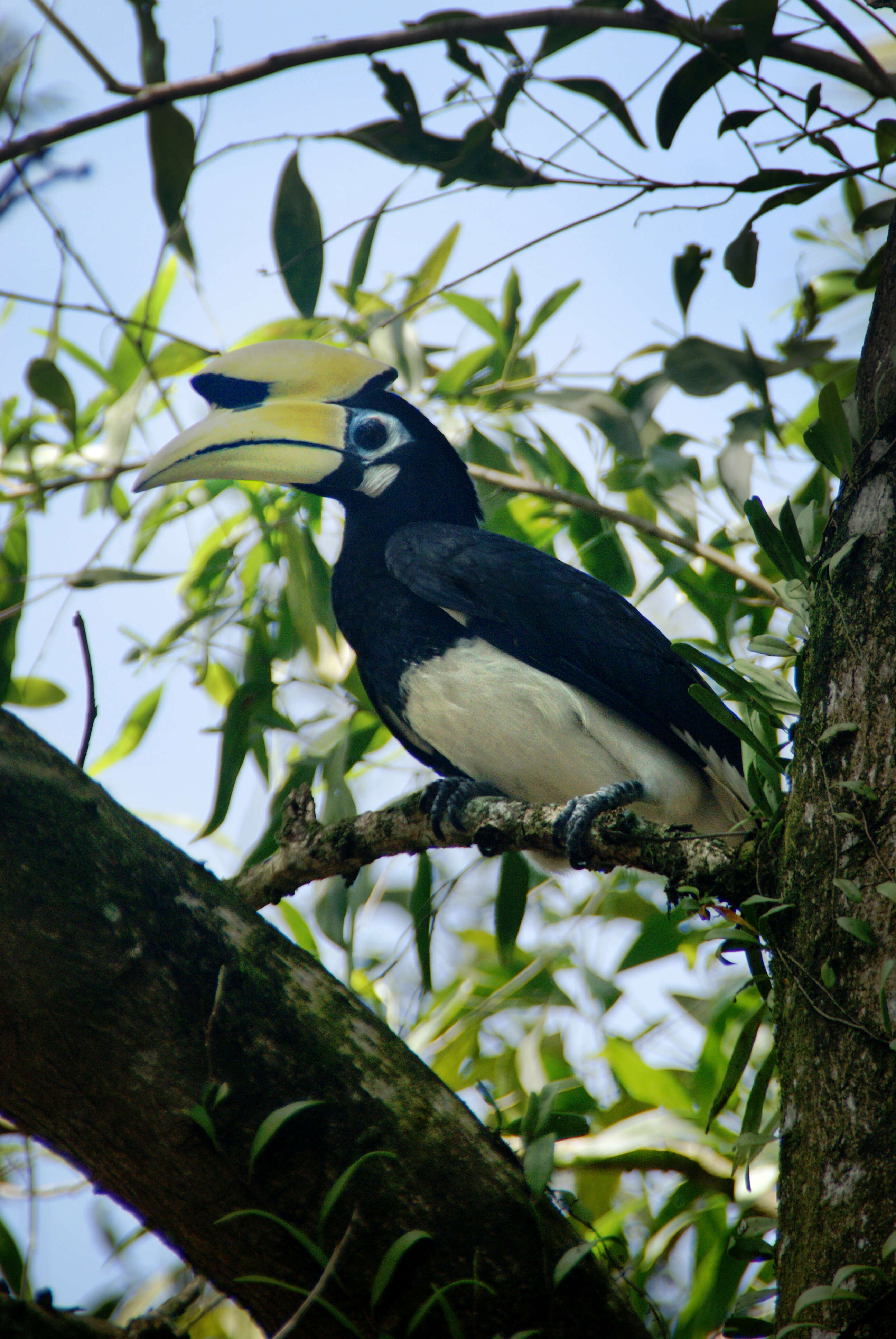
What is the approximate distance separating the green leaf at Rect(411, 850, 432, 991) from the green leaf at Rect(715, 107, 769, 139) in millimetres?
1165

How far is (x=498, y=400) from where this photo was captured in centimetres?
230

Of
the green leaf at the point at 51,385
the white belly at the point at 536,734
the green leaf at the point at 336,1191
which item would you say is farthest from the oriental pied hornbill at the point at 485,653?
the green leaf at the point at 336,1191

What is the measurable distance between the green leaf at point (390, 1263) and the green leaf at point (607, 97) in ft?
5.16

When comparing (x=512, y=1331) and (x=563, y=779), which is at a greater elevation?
(x=563, y=779)

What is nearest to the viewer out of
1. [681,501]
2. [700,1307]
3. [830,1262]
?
[830,1262]

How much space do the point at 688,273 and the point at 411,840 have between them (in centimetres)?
108

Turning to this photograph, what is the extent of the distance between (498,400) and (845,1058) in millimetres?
1632

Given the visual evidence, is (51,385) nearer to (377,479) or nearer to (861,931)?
(377,479)

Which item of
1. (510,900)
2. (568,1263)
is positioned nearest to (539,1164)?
(568,1263)

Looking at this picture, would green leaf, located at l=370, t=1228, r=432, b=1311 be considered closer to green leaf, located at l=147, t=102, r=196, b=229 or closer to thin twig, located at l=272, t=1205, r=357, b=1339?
thin twig, located at l=272, t=1205, r=357, b=1339

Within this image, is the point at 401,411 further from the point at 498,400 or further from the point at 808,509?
the point at 808,509

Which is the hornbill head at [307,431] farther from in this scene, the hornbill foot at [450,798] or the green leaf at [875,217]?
the green leaf at [875,217]

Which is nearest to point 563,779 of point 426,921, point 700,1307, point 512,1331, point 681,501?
point 426,921

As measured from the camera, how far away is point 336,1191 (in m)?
0.97
